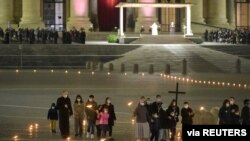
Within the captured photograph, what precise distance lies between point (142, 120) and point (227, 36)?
178 ft

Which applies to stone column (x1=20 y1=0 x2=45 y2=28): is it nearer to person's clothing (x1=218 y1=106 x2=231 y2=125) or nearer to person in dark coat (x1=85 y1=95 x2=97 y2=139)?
person in dark coat (x1=85 y1=95 x2=97 y2=139)

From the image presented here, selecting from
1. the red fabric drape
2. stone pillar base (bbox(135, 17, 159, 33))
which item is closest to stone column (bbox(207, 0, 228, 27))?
stone pillar base (bbox(135, 17, 159, 33))

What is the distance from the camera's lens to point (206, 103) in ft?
110

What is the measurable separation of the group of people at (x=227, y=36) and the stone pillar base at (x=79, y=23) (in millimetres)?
12918

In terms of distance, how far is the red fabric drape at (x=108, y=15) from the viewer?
85.4 metres

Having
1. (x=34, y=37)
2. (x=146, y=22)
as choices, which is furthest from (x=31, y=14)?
(x=146, y=22)

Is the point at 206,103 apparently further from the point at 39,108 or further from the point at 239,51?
the point at 239,51

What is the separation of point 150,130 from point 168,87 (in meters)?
19.4

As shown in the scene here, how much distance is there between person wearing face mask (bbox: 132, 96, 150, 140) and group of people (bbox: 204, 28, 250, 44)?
173ft

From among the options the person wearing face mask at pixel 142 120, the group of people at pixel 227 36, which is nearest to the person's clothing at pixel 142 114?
the person wearing face mask at pixel 142 120

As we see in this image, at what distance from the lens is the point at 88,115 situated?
77.3 feet

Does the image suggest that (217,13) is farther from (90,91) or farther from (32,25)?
(90,91)

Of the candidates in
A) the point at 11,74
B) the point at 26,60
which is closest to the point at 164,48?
the point at 26,60

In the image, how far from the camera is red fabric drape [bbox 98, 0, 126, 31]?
85438 mm
